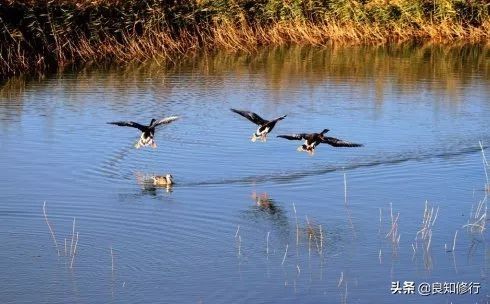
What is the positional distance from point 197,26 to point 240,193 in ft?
52.5

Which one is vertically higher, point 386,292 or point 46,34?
point 46,34

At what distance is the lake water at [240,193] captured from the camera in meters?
8.95

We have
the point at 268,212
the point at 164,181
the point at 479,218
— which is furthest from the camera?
the point at 164,181

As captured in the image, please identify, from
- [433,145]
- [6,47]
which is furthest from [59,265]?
[6,47]

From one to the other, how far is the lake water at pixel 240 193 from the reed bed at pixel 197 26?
81.5 inches

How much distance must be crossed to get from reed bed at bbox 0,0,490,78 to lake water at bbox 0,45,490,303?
81.5 inches

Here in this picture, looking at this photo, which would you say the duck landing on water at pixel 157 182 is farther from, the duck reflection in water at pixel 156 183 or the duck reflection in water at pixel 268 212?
the duck reflection in water at pixel 268 212

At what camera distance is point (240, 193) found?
40.3 ft

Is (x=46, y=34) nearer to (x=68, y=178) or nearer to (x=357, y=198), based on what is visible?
(x=68, y=178)

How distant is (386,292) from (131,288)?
2138 millimetres

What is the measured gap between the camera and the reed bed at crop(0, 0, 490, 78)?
77.2 feet

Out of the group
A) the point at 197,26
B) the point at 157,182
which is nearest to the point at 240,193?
the point at 157,182

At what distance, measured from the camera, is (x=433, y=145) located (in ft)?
49.5

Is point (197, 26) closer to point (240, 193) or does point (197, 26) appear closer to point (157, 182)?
point (157, 182)
